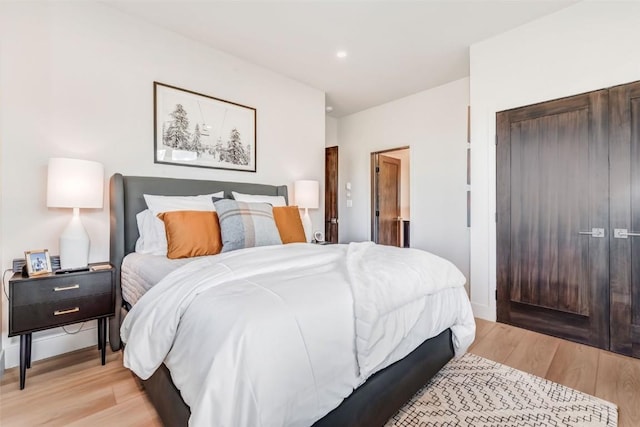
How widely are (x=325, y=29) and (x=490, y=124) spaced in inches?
75.3

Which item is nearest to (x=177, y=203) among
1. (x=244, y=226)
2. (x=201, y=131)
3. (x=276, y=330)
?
(x=244, y=226)

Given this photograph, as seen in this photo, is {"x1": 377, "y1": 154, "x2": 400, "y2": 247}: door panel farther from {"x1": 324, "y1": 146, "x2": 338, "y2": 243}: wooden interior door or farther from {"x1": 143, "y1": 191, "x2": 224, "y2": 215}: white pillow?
{"x1": 143, "y1": 191, "x2": 224, "y2": 215}: white pillow

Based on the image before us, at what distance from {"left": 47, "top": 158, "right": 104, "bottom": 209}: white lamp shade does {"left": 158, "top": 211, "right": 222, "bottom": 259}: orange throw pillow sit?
492mm

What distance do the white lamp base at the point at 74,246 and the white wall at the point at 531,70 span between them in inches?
138

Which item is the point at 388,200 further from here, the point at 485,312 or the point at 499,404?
the point at 499,404

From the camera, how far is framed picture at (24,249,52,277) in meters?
1.88

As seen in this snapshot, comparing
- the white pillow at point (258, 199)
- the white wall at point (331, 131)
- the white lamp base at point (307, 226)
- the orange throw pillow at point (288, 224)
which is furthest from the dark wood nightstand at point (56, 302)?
the white wall at point (331, 131)

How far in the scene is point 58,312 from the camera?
1881mm

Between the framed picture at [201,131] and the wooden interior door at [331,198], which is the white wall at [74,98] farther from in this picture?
the wooden interior door at [331,198]

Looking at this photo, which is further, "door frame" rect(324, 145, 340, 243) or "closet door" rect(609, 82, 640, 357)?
"door frame" rect(324, 145, 340, 243)

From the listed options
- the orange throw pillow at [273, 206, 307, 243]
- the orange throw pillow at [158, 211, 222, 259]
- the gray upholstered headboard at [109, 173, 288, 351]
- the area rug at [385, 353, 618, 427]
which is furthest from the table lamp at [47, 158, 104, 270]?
the area rug at [385, 353, 618, 427]

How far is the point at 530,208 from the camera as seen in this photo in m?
2.72

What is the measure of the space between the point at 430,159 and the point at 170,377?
3990mm

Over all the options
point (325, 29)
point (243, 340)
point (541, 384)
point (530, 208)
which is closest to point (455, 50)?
point (325, 29)
